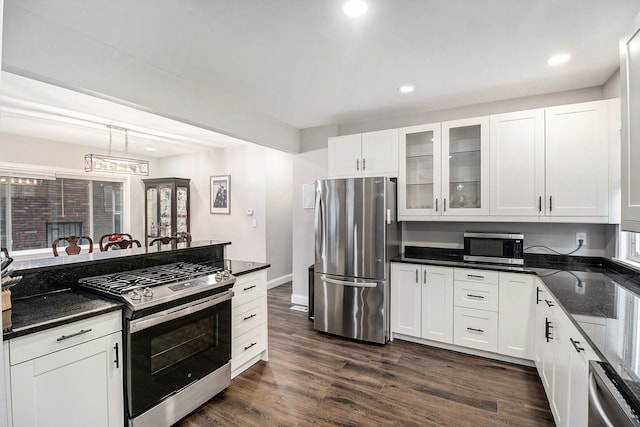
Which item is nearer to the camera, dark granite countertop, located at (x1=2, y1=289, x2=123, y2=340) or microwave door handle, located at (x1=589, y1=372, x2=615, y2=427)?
microwave door handle, located at (x1=589, y1=372, x2=615, y2=427)

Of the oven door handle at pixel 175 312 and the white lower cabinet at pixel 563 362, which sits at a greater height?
the oven door handle at pixel 175 312

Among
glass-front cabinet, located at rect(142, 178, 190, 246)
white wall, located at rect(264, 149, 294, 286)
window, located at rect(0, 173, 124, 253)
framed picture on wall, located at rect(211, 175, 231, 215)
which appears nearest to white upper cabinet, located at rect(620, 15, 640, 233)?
A: white wall, located at rect(264, 149, 294, 286)

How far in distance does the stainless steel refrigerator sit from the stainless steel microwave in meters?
0.76

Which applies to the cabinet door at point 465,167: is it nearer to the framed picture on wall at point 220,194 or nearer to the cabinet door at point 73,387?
the cabinet door at point 73,387

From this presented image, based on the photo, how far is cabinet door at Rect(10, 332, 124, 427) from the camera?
4.45 feet

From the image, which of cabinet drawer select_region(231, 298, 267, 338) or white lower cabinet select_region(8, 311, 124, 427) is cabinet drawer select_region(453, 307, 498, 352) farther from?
white lower cabinet select_region(8, 311, 124, 427)

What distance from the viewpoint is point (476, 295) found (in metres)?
2.84

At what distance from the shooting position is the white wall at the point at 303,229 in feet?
14.3

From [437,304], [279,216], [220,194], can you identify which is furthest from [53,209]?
[437,304]

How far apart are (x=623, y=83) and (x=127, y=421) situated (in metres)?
3.10

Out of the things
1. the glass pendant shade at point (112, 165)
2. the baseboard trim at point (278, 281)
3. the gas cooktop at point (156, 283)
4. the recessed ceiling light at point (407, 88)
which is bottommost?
the baseboard trim at point (278, 281)

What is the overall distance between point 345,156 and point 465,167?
1.29 metres

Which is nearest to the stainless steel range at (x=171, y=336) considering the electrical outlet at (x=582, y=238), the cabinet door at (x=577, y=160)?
the cabinet door at (x=577, y=160)

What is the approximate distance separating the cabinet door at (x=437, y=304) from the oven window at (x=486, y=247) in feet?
1.09
